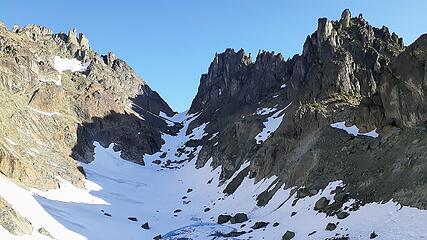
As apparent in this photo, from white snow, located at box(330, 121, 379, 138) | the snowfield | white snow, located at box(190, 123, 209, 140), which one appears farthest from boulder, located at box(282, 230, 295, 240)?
white snow, located at box(190, 123, 209, 140)

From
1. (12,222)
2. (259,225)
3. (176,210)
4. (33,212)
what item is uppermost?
(176,210)

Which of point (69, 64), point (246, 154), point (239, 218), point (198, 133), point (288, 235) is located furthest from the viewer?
point (69, 64)

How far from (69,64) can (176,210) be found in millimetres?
104631

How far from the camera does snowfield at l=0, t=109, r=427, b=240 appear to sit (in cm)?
3625

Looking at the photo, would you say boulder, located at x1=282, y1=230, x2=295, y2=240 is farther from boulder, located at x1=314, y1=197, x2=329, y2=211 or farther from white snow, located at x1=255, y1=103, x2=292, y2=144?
white snow, located at x1=255, y1=103, x2=292, y2=144

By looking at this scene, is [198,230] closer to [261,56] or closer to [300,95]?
[300,95]

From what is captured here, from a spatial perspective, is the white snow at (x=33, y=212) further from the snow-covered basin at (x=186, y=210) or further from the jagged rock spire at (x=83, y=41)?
the jagged rock spire at (x=83, y=41)

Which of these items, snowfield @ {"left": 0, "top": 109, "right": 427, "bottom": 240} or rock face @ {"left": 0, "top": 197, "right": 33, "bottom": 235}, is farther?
rock face @ {"left": 0, "top": 197, "right": 33, "bottom": 235}

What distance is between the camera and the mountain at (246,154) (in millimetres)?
42562

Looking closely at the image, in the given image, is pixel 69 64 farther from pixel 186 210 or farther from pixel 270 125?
pixel 186 210

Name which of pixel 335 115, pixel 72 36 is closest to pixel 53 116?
pixel 335 115

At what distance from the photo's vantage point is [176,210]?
7400cm

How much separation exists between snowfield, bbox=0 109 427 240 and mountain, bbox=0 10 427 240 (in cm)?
25

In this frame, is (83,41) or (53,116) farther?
(83,41)
